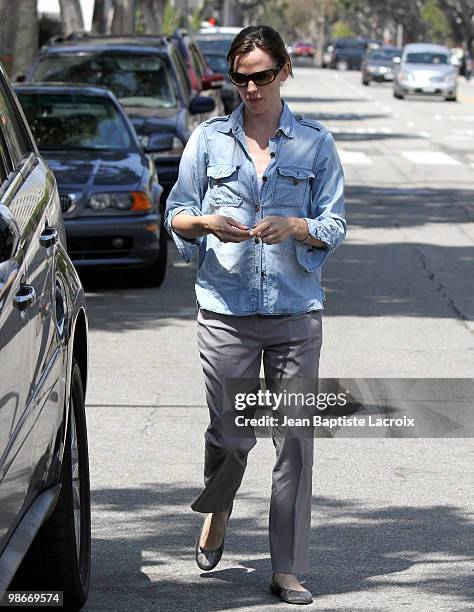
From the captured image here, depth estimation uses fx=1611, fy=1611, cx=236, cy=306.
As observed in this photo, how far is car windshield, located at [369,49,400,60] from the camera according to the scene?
67188 millimetres

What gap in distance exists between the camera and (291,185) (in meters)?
5.16

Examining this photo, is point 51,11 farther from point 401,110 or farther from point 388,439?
point 388,439

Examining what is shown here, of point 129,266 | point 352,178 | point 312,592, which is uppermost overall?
point 312,592

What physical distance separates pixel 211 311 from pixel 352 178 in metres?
18.7

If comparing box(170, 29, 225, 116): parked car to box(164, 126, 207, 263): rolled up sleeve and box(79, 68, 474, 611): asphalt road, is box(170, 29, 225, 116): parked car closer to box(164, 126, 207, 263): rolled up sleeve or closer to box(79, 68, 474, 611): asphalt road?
box(79, 68, 474, 611): asphalt road

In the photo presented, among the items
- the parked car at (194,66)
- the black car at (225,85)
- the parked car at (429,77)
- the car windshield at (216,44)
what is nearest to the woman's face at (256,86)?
the parked car at (194,66)

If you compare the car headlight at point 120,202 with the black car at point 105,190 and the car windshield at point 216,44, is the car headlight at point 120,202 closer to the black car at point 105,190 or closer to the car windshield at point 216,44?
the black car at point 105,190

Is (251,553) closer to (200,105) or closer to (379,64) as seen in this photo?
(200,105)

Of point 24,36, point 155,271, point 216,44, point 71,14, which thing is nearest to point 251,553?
point 155,271

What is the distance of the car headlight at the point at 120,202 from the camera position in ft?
40.7

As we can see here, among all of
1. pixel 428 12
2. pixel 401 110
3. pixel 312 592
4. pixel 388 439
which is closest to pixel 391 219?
pixel 388 439

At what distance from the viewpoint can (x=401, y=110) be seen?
45.0 meters

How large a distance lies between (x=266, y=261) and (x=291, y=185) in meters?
0.26

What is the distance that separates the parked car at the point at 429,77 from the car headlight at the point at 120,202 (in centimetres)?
3971
